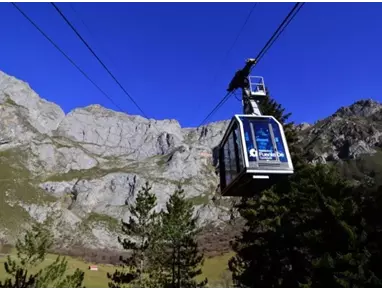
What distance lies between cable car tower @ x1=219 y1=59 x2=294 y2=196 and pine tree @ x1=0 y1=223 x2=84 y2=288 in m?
9.29

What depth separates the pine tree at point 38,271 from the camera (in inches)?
632

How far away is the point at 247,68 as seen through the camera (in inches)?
584

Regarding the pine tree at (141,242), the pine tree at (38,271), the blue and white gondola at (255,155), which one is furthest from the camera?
the pine tree at (141,242)

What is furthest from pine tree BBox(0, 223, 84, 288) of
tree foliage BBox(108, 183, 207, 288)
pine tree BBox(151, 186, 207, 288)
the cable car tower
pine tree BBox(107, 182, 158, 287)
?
pine tree BBox(151, 186, 207, 288)

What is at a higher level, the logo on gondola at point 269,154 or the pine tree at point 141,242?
the pine tree at point 141,242

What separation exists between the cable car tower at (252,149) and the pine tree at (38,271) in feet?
30.5

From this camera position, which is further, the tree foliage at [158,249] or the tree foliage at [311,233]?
the tree foliage at [158,249]

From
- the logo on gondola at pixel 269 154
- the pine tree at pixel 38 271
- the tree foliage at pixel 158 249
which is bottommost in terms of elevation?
the pine tree at pixel 38 271

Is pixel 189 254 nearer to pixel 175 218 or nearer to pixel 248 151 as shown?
pixel 175 218

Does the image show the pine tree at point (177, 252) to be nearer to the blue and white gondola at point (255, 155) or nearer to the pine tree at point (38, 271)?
the pine tree at point (38, 271)

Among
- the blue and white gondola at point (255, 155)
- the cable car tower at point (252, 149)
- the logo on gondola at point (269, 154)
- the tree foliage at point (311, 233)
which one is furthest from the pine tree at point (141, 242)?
the logo on gondola at point (269, 154)

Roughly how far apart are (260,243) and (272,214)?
9.63 feet

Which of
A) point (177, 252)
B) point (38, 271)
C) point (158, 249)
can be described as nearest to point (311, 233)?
point (38, 271)

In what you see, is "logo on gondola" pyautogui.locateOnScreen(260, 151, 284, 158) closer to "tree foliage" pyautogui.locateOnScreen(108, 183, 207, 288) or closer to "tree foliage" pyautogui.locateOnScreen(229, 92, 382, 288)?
"tree foliage" pyautogui.locateOnScreen(229, 92, 382, 288)
